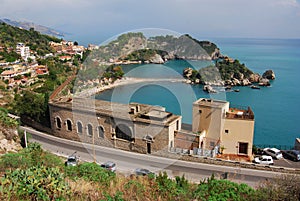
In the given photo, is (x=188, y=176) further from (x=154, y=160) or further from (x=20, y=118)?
(x=20, y=118)

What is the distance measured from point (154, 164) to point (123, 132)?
73.7 inches

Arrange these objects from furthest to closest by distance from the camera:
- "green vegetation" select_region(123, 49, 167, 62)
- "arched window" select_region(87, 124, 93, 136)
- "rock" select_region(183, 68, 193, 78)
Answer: "green vegetation" select_region(123, 49, 167, 62), "rock" select_region(183, 68, 193, 78), "arched window" select_region(87, 124, 93, 136)

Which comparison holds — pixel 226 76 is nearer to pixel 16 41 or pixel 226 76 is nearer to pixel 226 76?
pixel 226 76

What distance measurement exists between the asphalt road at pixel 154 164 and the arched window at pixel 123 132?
0.55 metres

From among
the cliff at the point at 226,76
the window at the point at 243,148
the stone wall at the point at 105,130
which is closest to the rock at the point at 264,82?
the cliff at the point at 226,76

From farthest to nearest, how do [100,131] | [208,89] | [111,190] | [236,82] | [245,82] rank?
[236,82] → [245,82] → [208,89] → [100,131] → [111,190]

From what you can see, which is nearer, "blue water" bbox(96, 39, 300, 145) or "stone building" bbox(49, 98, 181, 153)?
"stone building" bbox(49, 98, 181, 153)

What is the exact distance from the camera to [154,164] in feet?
30.6

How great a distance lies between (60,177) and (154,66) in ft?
141

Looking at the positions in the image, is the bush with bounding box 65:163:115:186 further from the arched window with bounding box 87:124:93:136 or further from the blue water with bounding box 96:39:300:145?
the blue water with bounding box 96:39:300:145

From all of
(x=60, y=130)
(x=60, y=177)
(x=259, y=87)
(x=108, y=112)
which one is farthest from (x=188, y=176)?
(x=259, y=87)

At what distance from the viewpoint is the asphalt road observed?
338 inches

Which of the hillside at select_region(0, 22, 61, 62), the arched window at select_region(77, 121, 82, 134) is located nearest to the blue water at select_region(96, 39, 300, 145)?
the arched window at select_region(77, 121, 82, 134)

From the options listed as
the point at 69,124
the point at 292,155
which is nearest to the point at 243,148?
the point at 292,155
